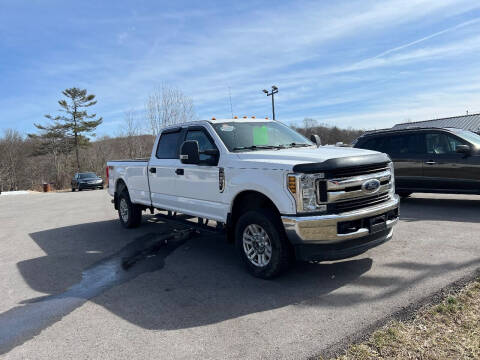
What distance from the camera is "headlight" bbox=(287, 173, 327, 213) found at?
13.6 ft

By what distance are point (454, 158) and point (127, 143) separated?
125 feet

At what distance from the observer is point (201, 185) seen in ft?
18.7

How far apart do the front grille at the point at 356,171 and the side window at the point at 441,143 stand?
5.18m

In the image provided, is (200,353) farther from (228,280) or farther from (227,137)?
(227,137)

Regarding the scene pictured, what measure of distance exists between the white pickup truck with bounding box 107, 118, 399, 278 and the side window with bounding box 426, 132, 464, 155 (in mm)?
4602

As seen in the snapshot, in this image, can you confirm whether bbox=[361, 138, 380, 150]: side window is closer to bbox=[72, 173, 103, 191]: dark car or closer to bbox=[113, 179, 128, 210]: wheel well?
bbox=[113, 179, 128, 210]: wheel well

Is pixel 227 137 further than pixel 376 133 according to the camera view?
No

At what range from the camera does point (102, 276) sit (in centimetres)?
522

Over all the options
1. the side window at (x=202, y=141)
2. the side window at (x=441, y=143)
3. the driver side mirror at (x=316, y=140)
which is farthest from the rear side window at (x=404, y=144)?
the side window at (x=202, y=141)

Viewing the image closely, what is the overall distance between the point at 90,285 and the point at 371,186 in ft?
12.2

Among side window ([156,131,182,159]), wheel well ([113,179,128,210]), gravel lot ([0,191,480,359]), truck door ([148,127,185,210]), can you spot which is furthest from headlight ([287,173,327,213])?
wheel well ([113,179,128,210])

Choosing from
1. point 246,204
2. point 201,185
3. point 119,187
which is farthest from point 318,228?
point 119,187

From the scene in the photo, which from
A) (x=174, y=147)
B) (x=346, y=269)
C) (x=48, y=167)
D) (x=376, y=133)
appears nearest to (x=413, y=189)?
(x=376, y=133)

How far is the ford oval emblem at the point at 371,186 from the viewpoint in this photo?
437cm
